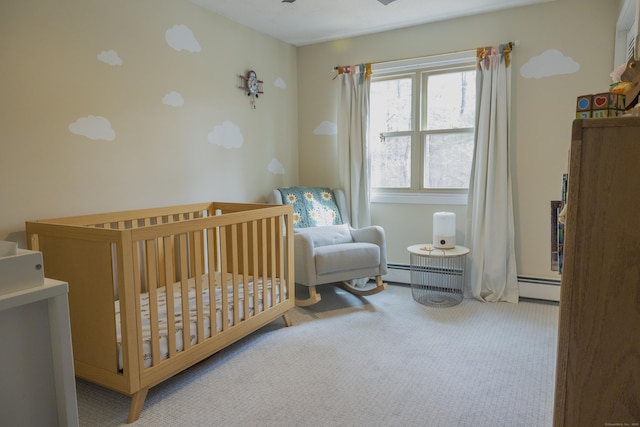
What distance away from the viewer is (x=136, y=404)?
1.76 meters

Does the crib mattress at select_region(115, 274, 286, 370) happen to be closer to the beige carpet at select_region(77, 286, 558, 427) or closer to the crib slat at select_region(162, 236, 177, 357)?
the crib slat at select_region(162, 236, 177, 357)

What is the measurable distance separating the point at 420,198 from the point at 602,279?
2.70 m

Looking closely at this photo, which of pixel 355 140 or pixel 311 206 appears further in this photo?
pixel 355 140

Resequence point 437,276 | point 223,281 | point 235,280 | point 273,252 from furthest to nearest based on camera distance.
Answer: point 437,276 → point 273,252 → point 235,280 → point 223,281

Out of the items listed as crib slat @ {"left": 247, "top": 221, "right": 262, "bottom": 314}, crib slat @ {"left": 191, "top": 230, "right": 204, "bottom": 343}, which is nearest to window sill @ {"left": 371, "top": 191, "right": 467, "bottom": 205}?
crib slat @ {"left": 247, "top": 221, "right": 262, "bottom": 314}

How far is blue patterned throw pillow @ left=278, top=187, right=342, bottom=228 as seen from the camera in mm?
3465

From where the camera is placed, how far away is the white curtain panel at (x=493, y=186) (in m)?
3.13

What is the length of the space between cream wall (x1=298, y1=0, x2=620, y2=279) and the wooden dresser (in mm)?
2381

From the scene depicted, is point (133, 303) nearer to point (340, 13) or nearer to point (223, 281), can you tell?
point (223, 281)

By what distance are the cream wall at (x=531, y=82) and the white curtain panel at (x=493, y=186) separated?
0.32 ft

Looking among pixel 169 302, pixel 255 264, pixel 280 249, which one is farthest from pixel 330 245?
pixel 169 302

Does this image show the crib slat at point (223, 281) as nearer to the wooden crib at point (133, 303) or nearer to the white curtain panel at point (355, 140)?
the wooden crib at point (133, 303)

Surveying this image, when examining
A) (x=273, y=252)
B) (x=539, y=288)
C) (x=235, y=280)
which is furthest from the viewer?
(x=539, y=288)

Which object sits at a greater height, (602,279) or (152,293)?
(602,279)
